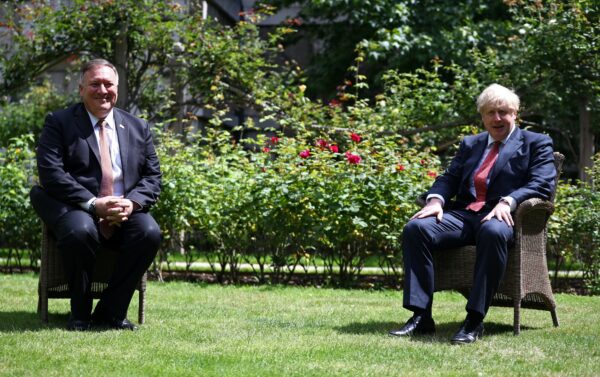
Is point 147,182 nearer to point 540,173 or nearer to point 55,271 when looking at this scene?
point 55,271

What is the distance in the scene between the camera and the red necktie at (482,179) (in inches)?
195

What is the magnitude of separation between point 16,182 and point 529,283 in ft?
17.3

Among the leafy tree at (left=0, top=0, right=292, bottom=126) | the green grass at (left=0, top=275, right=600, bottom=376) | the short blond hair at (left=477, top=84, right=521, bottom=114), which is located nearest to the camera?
the green grass at (left=0, top=275, right=600, bottom=376)

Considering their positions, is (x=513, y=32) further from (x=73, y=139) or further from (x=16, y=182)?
(x=73, y=139)

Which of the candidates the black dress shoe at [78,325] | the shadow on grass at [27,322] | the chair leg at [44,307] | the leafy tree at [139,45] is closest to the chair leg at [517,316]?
the black dress shoe at [78,325]

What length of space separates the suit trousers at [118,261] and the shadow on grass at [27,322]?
0.19m

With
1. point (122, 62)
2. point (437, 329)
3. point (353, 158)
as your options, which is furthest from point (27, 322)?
point (122, 62)

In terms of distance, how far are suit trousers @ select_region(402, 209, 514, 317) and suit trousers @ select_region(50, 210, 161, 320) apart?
1430mm

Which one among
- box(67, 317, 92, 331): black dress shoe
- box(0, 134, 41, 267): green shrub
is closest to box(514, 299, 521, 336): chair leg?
box(67, 317, 92, 331): black dress shoe

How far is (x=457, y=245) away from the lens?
4.83 meters

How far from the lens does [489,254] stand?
14.9 ft

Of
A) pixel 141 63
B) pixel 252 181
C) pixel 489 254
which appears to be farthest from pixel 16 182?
pixel 489 254

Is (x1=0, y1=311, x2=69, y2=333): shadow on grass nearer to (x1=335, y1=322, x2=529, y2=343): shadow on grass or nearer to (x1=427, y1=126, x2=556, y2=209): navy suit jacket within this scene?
(x1=335, y1=322, x2=529, y2=343): shadow on grass

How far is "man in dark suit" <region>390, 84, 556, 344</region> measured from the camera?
14.9ft
